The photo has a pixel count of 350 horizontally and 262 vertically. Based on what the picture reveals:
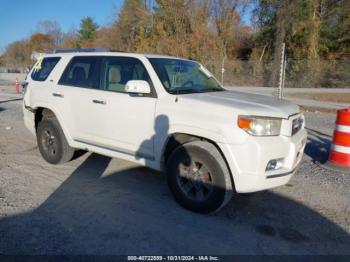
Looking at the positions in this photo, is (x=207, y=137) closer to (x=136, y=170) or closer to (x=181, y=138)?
(x=181, y=138)

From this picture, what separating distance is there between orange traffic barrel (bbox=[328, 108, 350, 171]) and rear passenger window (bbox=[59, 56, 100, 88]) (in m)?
4.28

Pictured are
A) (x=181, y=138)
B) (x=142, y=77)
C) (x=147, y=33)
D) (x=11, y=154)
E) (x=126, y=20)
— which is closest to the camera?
(x=181, y=138)

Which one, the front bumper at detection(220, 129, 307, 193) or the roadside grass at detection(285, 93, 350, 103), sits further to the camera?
the roadside grass at detection(285, 93, 350, 103)

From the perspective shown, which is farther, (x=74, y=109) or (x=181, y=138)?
(x=74, y=109)

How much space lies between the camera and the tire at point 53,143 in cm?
540

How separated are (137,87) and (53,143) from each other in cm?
241

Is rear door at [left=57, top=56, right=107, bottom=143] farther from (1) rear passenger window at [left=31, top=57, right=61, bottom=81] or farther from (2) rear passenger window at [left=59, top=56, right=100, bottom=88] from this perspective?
(1) rear passenger window at [left=31, top=57, right=61, bottom=81]

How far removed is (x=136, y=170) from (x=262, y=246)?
2.74 m

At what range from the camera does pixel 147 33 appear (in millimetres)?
38438

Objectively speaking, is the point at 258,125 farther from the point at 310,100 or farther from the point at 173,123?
the point at 310,100

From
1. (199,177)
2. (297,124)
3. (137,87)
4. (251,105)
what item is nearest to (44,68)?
(137,87)

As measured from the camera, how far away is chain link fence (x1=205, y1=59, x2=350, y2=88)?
21969 mm

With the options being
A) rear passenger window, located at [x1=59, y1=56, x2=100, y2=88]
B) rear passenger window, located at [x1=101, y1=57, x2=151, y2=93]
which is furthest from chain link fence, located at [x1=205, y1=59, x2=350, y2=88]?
rear passenger window, located at [x1=101, y1=57, x2=151, y2=93]

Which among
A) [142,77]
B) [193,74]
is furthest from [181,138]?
[193,74]
